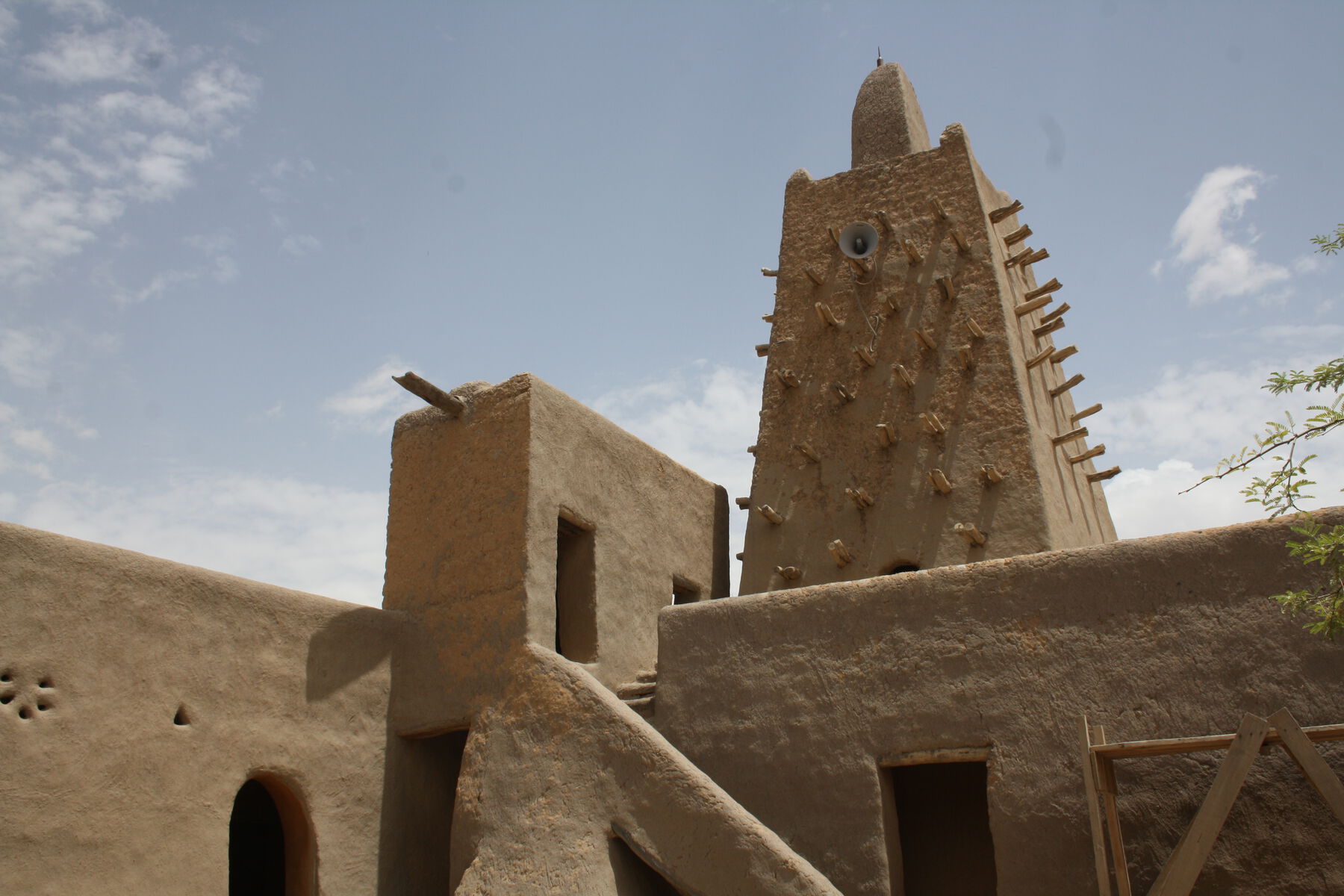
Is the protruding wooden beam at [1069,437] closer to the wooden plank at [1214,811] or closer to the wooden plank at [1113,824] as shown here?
the wooden plank at [1113,824]

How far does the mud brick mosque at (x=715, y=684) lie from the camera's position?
679 cm

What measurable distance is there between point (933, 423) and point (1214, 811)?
17.8 ft

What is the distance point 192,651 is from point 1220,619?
21.9 feet

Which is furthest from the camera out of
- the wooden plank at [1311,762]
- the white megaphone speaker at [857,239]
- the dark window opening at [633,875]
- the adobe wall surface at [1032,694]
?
the white megaphone speaker at [857,239]

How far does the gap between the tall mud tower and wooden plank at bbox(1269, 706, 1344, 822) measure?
169 inches

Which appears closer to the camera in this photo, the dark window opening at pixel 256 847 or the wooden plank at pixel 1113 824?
the wooden plank at pixel 1113 824

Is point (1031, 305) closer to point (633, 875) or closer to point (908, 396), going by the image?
point (908, 396)

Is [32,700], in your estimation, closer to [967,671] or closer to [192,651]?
[192,651]

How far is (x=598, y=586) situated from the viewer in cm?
1001

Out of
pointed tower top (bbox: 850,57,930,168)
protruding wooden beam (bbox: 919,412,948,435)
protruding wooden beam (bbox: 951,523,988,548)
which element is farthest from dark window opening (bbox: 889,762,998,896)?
pointed tower top (bbox: 850,57,930,168)

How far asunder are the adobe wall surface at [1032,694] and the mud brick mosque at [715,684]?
20 mm

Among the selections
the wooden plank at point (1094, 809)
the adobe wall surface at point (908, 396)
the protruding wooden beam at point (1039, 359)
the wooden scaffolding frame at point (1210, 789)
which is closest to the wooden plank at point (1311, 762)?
the wooden scaffolding frame at point (1210, 789)

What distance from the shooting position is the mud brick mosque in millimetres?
6789

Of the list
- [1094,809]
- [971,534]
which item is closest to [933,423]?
[971,534]
